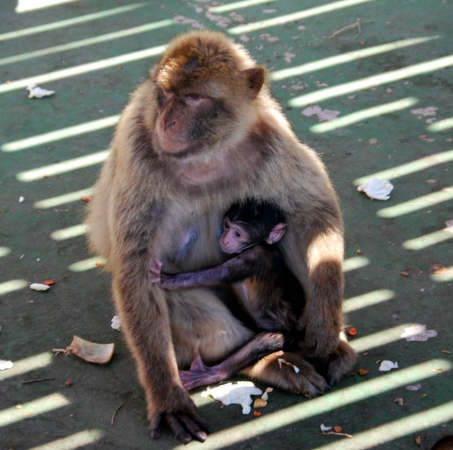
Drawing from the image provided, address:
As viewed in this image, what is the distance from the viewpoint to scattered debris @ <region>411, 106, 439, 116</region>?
6.42 metres

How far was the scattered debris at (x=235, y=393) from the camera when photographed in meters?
4.31

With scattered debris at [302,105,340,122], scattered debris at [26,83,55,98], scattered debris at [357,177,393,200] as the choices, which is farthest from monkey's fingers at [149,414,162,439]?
scattered debris at [26,83,55,98]

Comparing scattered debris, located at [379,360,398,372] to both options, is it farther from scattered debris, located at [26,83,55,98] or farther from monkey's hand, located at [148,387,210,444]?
scattered debris, located at [26,83,55,98]

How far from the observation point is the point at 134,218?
4312 millimetres

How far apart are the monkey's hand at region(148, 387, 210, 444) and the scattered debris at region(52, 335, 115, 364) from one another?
1.89 feet

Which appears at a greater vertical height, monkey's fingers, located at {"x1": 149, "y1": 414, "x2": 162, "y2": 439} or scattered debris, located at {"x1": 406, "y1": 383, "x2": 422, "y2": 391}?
monkey's fingers, located at {"x1": 149, "y1": 414, "x2": 162, "y2": 439}

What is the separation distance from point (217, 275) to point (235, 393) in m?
0.68

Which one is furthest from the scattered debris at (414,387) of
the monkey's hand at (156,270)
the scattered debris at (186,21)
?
the scattered debris at (186,21)

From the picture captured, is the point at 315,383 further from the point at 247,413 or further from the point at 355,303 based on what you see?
the point at 355,303

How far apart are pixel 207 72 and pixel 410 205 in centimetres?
220

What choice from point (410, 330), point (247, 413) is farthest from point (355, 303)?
point (247, 413)

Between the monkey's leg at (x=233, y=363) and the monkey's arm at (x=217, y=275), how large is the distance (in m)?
0.38

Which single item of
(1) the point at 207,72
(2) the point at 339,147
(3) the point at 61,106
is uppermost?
(1) the point at 207,72

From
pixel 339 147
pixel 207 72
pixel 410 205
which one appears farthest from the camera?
pixel 339 147
